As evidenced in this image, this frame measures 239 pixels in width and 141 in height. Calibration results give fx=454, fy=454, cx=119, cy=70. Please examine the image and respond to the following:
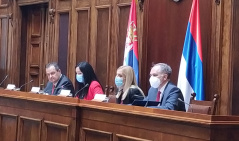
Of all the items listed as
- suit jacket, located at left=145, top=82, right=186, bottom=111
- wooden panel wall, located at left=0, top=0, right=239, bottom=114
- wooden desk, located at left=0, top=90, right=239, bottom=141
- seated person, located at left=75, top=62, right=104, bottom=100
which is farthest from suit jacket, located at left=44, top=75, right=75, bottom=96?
suit jacket, located at left=145, top=82, right=186, bottom=111

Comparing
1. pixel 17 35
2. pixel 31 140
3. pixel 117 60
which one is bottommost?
pixel 31 140

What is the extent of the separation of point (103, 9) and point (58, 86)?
159cm

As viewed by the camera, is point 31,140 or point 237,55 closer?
point 31,140

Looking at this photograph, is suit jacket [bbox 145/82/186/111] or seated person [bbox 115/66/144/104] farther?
seated person [bbox 115/66/144/104]

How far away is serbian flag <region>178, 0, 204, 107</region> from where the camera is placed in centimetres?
496

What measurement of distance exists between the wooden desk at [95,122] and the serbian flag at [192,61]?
1.42m

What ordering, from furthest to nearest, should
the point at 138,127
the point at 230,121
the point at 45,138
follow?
the point at 45,138 < the point at 138,127 < the point at 230,121

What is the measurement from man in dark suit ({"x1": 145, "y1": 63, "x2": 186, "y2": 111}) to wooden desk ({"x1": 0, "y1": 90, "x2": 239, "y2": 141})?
422mm

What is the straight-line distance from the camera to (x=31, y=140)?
14.9 feet

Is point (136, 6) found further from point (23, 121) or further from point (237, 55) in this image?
point (23, 121)

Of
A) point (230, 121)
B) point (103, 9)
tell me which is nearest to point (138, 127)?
point (230, 121)

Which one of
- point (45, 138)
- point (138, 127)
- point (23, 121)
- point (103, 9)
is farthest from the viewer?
point (103, 9)

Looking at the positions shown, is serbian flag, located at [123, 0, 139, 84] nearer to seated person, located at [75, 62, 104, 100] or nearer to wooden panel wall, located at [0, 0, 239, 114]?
wooden panel wall, located at [0, 0, 239, 114]

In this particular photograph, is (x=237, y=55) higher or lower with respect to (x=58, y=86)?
higher
